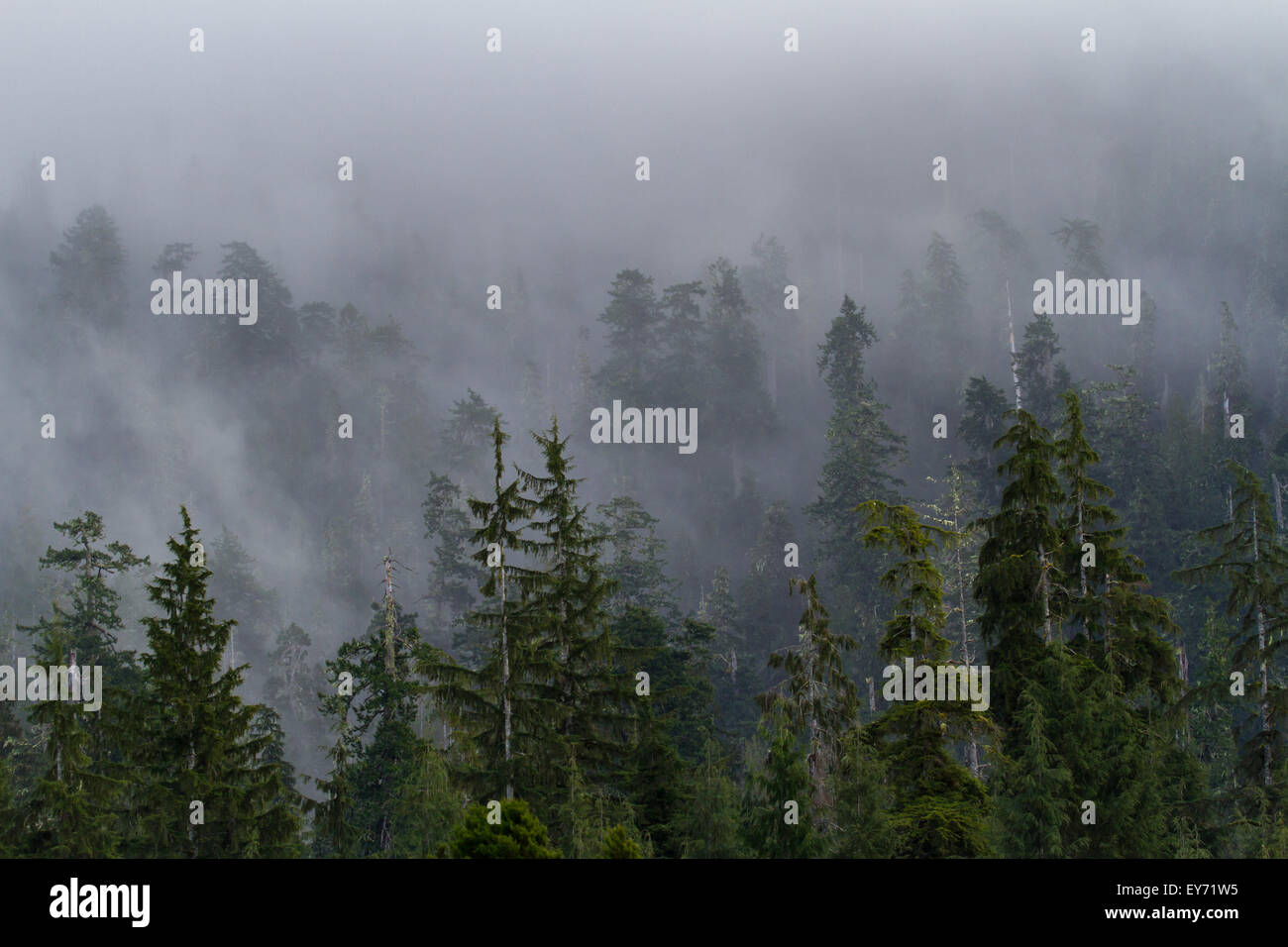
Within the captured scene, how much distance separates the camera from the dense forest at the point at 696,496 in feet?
104

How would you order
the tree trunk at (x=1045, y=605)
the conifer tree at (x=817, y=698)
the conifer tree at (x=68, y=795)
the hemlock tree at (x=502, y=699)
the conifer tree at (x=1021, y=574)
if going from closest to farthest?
the conifer tree at (x=68, y=795), the tree trunk at (x=1045, y=605), the conifer tree at (x=1021, y=574), the hemlock tree at (x=502, y=699), the conifer tree at (x=817, y=698)

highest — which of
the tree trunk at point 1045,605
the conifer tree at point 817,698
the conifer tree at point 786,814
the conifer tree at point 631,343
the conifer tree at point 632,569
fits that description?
the conifer tree at point 631,343

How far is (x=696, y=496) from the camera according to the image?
12494 cm

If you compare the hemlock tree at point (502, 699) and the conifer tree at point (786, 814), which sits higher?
the hemlock tree at point (502, 699)

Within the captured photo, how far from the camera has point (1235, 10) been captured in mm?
178250

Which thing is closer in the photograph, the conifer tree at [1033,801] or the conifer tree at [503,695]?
the conifer tree at [1033,801]

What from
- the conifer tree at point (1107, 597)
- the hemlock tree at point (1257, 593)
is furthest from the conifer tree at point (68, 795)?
the hemlock tree at point (1257, 593)

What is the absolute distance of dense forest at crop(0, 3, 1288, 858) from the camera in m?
31.6

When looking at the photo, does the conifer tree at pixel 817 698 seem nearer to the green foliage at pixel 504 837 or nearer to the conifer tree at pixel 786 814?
the conifer tree at pixel 786 814

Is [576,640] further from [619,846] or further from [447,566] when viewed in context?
[447,566]

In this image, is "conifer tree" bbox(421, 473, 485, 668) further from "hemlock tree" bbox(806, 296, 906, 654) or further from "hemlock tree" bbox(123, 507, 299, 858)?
"hemlock tree" bbox(123, 507, 299, 858)

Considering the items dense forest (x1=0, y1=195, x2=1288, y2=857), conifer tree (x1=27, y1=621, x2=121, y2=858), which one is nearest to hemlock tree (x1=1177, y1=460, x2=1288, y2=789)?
dense forest (x1=0, y1=195, x2=1288, y2=857)
